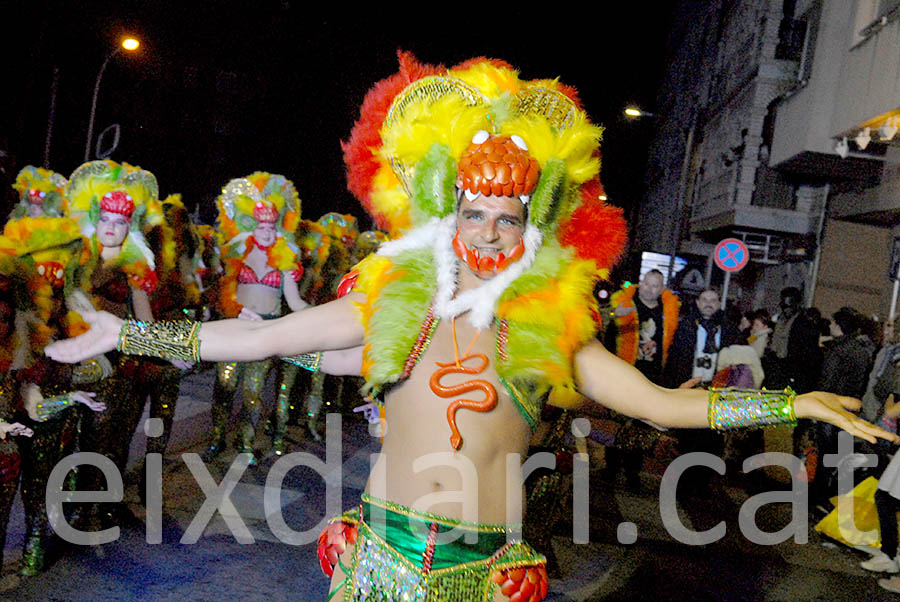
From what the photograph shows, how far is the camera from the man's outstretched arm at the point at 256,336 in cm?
258

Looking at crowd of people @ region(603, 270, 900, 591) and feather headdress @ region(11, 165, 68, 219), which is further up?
feather headdress @ region(11, 165, 68, 219)

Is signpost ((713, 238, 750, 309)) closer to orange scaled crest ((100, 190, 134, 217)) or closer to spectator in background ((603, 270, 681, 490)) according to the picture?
spectator in background ((603, 270, 681, 490))

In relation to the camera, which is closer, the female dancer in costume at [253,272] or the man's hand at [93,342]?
the man's hand at [93,342]

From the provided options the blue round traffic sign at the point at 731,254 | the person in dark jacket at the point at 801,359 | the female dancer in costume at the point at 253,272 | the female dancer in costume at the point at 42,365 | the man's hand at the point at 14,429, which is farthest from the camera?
the blue round traffic sign at the point at 731,254

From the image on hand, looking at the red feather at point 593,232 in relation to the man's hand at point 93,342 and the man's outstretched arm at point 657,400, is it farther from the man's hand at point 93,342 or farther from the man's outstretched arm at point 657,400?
the man's hand at point 93,342

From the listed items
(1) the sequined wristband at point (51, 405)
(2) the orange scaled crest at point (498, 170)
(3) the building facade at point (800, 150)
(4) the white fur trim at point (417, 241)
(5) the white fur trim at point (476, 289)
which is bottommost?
(1) the sequined wristband at point (51, 405)

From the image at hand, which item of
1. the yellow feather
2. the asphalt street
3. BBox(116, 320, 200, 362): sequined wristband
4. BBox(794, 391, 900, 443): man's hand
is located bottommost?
the asphalt street

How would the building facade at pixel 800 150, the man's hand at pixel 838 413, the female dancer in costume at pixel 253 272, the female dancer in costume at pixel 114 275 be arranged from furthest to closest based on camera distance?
the building facade at pixel 800 150 < the female dancer in costume at pixel 253 272 < the female dancer in costume at pixel 114 275 < the man's hand at pixel 838 413

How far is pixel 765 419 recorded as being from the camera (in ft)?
8.12

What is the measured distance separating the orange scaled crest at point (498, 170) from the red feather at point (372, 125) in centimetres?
52

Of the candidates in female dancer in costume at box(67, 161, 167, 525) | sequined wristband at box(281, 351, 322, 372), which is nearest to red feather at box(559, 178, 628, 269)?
sequined wristband at box(281, 351, 322, 372)

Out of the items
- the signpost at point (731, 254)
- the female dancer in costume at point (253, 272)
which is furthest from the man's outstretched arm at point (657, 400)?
the signpost at point (731, 254)

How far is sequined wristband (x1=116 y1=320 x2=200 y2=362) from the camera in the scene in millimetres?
2566

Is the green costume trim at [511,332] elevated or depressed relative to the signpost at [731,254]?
depressed
